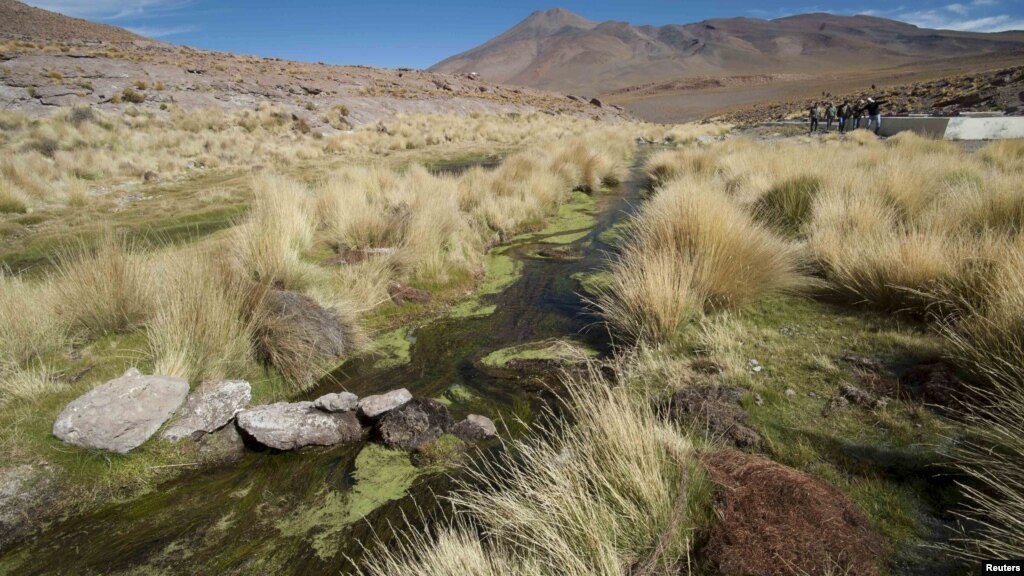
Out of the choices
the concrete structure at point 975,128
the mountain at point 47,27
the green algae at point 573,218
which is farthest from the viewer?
the mountain at point 47,27

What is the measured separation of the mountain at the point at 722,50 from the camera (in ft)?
397

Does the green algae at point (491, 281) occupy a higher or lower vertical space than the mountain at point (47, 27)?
lower

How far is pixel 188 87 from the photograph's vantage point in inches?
958

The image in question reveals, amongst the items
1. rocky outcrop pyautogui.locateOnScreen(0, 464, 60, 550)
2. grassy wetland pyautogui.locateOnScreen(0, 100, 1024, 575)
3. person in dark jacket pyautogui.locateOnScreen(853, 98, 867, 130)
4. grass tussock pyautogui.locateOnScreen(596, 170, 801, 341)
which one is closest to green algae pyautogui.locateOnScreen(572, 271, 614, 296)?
grassy wetland pyautogui.locateOnScreen(0, 100, 1024, 575)

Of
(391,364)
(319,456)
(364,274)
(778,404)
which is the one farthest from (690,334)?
(364,274)

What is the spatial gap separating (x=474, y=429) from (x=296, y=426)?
4.08ft

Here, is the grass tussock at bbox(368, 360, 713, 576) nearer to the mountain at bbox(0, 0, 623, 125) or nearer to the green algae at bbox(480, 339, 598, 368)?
the green algae at bbox(480, 339, 598, 368)

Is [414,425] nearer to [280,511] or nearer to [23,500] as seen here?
[280,511]

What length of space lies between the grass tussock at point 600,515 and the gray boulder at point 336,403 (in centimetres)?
137

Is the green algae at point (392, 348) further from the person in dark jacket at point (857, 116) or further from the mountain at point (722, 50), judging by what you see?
the mountain at point (722, 50)

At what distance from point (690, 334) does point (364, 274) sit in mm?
3557

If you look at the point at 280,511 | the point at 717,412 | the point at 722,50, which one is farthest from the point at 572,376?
the point at 722,50

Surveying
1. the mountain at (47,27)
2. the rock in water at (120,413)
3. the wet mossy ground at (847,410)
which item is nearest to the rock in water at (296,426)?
the rock in water at (120,413)

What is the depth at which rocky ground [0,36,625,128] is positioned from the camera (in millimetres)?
19927
